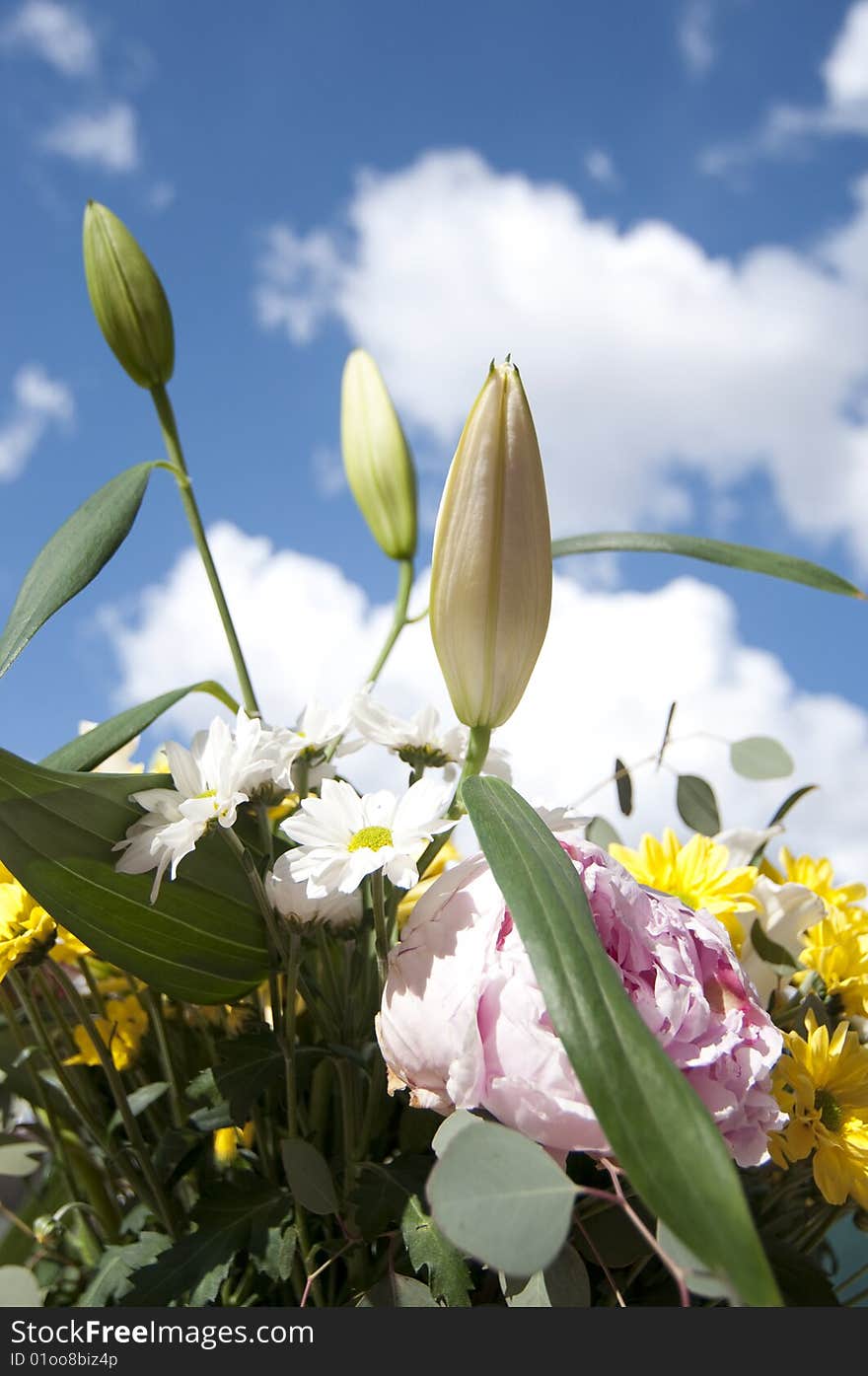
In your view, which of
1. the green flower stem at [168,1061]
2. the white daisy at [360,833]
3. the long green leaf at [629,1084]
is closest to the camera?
the long green leaf at [629,1084]

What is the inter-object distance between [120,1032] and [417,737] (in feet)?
0.64

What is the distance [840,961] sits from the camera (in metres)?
0.40

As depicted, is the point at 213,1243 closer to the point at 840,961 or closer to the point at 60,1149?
the point at 60,1149

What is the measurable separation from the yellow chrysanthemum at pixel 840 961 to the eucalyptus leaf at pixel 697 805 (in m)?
0.07

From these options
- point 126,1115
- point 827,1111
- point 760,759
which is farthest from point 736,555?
point 126,1115

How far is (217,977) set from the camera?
36cm

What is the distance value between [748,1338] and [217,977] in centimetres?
19

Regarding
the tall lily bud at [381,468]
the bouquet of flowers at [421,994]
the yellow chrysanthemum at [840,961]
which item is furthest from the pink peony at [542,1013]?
the tall lily bud at [381,468]

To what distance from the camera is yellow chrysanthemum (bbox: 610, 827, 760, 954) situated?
0.40 meters

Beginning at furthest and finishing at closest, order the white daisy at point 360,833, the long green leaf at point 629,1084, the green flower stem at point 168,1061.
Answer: the green flower stem at point 168,1061 < the white daisy at point 360,833 < the long green leaf at point 629,1084

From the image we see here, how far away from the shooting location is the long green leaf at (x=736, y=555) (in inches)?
17.8

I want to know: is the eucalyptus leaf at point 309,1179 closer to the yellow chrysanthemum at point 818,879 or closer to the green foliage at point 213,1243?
the green foliage at point 213,1243

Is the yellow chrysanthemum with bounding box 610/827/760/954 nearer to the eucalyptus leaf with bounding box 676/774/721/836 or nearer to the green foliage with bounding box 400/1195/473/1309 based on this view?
the eucalyptus leaf with bounding box 676/774/721/836

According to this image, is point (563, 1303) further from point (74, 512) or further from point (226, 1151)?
point (74, 512)
